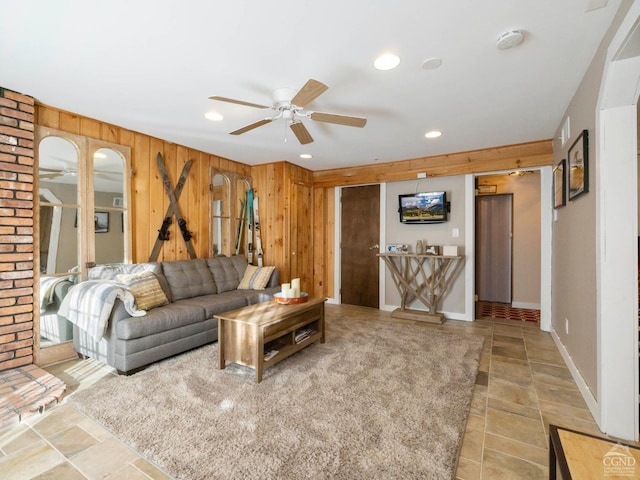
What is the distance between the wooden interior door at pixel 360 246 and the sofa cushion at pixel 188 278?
2477 mm

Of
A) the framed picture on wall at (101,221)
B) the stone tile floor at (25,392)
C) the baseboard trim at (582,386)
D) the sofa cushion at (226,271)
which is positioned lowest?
the stone tile floor at (25,392)

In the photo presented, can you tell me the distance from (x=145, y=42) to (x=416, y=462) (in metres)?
2.98

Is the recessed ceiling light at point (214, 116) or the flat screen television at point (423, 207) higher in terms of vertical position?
the recessed ceiling light at point (214, 116)

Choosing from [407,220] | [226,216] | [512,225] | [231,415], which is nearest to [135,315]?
[231,415]

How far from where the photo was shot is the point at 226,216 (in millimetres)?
4727

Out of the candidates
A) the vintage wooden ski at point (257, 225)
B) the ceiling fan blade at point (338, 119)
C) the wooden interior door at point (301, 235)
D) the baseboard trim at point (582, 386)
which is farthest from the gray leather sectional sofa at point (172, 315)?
the baseboard trim at point (582, 386)

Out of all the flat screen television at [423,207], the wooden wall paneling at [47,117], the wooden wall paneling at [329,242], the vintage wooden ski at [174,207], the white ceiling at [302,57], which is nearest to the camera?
the white ceiling at [302,57]

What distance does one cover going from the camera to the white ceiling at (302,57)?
1666mm

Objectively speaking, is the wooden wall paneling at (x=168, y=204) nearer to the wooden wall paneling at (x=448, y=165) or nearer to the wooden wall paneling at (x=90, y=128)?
the wooden wall paneling at (x=90, y=128)

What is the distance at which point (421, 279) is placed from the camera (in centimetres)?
478

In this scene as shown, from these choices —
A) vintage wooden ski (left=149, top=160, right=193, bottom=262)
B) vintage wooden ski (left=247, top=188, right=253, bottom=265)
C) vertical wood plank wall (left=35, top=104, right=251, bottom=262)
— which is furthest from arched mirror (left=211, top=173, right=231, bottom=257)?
vintage wooden ski (left=149, top=160, right=193, bottom=262)

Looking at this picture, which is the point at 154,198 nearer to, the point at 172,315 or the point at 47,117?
the point at 47,117

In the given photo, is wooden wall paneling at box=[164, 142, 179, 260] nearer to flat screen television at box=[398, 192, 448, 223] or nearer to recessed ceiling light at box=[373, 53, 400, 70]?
recessed ceiling light at box=[373, 53, 400, 70]

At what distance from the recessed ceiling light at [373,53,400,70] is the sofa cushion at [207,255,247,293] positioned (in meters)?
3.14
